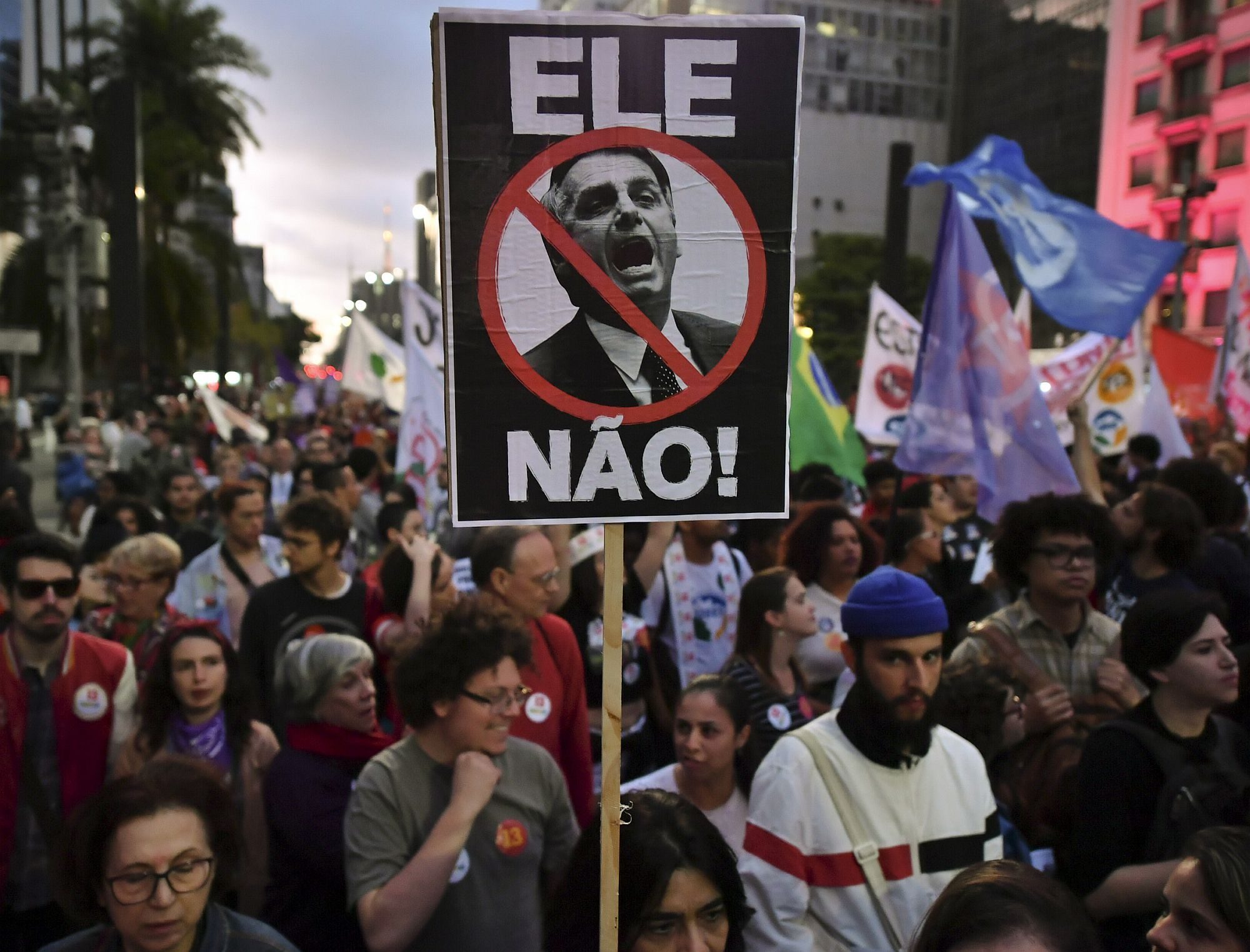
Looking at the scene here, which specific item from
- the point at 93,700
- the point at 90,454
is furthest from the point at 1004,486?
the point at 90,454

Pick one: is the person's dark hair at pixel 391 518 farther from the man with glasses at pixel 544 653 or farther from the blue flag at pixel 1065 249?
the blue flag at pixel 1065 249

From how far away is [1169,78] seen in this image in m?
46.0

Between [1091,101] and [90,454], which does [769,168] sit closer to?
[90,454]

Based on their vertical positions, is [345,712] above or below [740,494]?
below

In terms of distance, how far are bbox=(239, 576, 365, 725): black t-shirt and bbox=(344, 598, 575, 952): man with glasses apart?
5.74 feet

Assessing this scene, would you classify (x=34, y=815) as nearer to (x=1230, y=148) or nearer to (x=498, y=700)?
(x=498, y=700)

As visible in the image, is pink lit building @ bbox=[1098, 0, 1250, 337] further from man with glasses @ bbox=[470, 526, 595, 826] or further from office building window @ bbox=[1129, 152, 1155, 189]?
man with glasses @ bbox=[470, 526, 595, 826]

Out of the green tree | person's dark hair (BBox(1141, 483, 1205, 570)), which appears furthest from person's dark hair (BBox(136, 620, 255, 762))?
the green tree

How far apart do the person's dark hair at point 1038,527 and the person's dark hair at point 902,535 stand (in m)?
0.91

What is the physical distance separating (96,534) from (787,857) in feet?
17.6

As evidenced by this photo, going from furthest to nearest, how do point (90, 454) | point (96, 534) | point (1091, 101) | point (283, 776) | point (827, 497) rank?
point (1091, 101) < point (90, 454) < point (827, 497) < point (96, 534) < point (283, 776)

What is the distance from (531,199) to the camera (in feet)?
7.05

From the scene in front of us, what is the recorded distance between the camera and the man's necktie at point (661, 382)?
2.21m

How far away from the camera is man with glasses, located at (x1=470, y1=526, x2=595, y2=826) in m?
3.75
